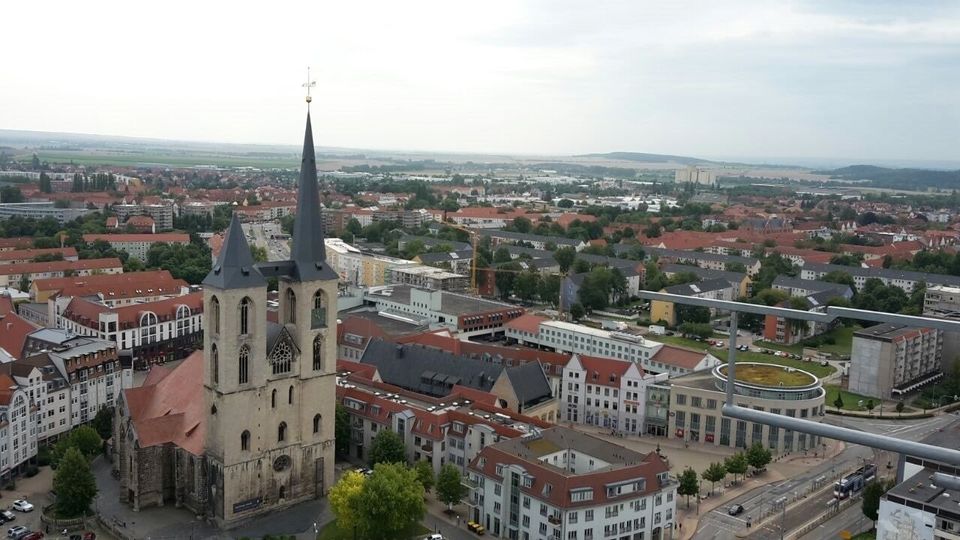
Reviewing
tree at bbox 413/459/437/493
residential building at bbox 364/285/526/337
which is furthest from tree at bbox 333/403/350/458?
residential building at bbox 364/285/526/337

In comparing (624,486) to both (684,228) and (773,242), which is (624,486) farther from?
(684,228)

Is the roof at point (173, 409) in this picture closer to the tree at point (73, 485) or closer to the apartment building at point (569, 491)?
the tree at point (73, 485)

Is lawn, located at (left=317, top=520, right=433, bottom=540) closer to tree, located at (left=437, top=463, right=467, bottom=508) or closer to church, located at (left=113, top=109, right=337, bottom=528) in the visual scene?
tree, located at (left=437, top=463, right=467, bottom=508)

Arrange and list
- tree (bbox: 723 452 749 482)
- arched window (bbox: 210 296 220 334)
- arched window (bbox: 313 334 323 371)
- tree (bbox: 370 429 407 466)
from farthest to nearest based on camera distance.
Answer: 1. tree (bbox: 723 452 749 482)
2. tree (bbox: 370 429 407 466)
3. arched window (bbox: 313 334 323 371)
4. arched window (bbox: 210 296 220 334)

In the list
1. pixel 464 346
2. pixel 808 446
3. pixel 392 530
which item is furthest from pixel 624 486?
pixel 464 346

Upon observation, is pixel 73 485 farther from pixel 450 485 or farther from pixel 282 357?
pixel 450 485

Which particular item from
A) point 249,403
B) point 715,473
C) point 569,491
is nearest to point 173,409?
point 249,403
